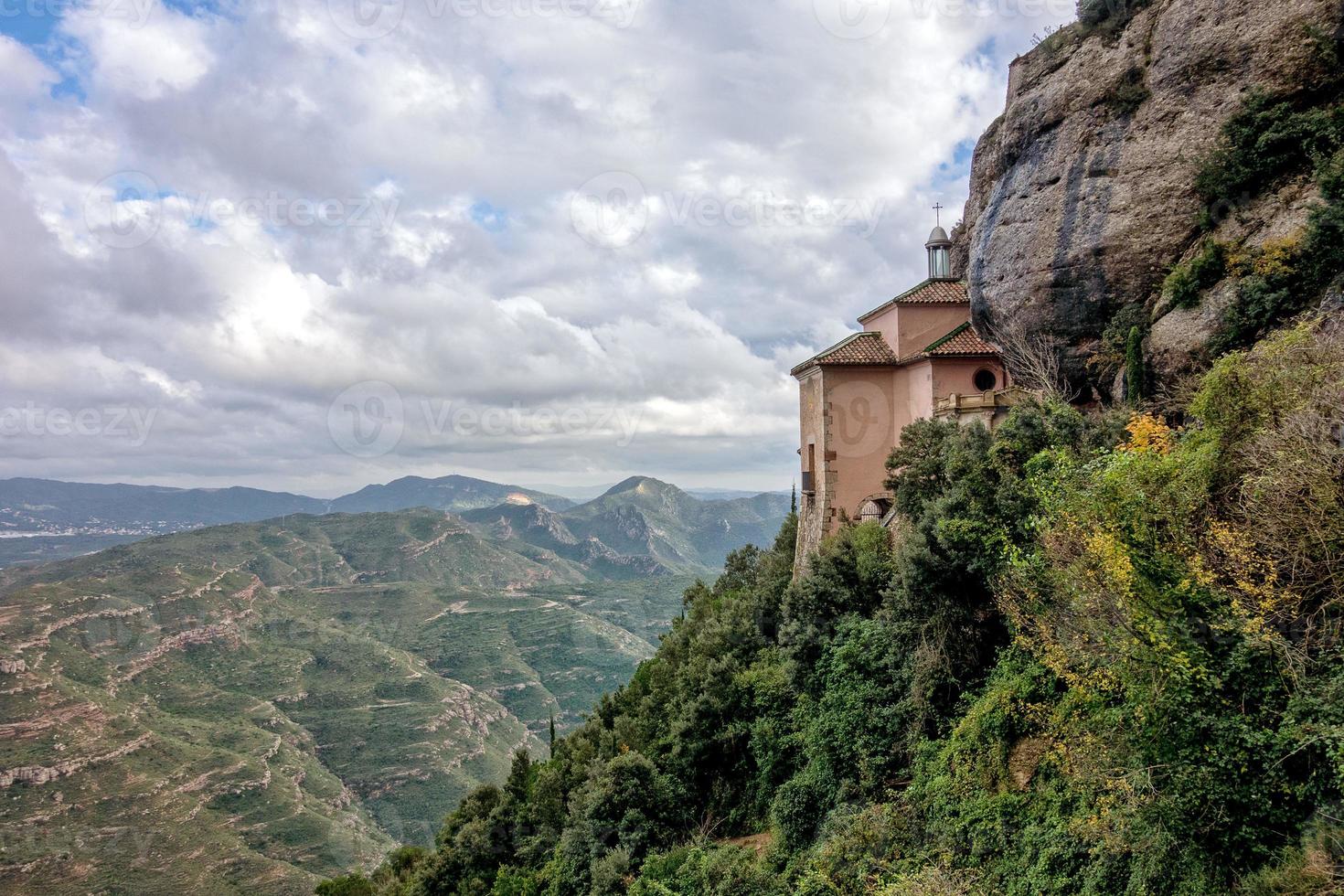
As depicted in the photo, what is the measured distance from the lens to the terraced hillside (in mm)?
76875

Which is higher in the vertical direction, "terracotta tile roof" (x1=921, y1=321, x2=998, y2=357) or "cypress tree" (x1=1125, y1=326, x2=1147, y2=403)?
"terracotta tile roof" (x1=921, y1=321, x2=998, y2=357)

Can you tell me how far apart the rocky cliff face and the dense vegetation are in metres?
4.30

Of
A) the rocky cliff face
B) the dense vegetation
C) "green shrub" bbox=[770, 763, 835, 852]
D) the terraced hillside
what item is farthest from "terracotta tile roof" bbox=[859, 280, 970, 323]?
the terraced hillside

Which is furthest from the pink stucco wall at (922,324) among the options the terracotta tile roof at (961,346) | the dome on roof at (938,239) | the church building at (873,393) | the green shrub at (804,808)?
the green shrub at (804,808)

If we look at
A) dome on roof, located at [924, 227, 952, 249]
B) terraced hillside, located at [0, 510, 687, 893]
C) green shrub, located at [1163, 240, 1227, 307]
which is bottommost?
terraced hillside, located at [0, 510, 687, 893]

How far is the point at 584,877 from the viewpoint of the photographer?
25344 millimetres

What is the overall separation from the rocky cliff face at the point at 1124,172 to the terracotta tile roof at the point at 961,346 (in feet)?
7.84

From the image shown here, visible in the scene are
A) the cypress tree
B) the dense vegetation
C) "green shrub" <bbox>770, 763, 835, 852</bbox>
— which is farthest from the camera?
"green shrub" <bbox>770, 763, 835, 852</bbox>

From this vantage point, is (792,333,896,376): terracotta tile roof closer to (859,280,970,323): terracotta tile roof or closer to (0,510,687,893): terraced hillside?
(859,280,970,323): terracotta tile roof

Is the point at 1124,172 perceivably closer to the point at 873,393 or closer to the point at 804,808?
the point at 873,393

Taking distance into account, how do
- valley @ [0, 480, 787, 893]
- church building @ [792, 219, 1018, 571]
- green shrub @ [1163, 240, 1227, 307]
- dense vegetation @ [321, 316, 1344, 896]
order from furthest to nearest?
valley @ [0, 480, 787, 893] → church building @ [792, 219, 1018, 571] → green shrub @ [1163, 240, 1227, 307] → dense vegetation @ [321, 316, 1344, 896]

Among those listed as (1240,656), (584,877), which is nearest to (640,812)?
(584,877)

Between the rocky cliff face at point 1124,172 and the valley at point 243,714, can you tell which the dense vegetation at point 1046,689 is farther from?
the valley at point 243,714

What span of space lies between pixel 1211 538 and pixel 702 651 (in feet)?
70.9
